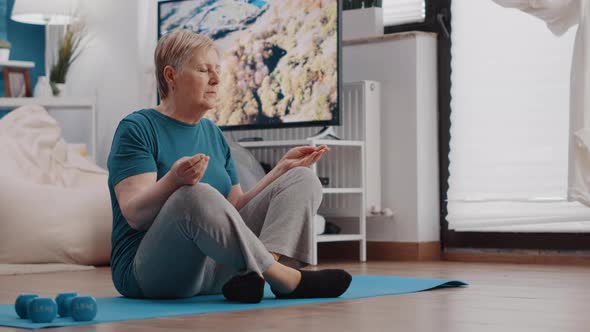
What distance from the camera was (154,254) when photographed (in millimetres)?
2283

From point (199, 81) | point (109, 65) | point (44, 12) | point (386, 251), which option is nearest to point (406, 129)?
point (386, 251)

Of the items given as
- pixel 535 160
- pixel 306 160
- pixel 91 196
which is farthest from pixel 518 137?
pixel 306 160

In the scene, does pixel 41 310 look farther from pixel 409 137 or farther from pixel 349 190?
pixel 409 137

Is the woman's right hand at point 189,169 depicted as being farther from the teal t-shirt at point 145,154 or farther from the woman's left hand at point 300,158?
the woman's left hand at point 300,158

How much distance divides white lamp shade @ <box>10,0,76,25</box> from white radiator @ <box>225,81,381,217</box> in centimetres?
166

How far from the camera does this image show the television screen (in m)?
4.49

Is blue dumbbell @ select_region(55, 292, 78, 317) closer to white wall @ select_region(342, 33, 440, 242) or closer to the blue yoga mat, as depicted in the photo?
the blue yoga mat

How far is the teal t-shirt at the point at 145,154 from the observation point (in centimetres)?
234

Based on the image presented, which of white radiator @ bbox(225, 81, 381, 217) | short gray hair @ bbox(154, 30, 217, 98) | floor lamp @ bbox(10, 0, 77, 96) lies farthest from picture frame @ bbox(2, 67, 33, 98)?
short gray hair @ bbox(154, 30, 217, 98)

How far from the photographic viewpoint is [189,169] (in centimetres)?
208

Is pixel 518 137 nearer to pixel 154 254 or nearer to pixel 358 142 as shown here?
pixel 358 142

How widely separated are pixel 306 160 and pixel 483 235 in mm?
2369

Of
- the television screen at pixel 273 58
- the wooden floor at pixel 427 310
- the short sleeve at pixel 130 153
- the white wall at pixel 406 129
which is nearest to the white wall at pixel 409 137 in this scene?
the white wall at pixel 406 129

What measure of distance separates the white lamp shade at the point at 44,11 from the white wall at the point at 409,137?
1808 mm
